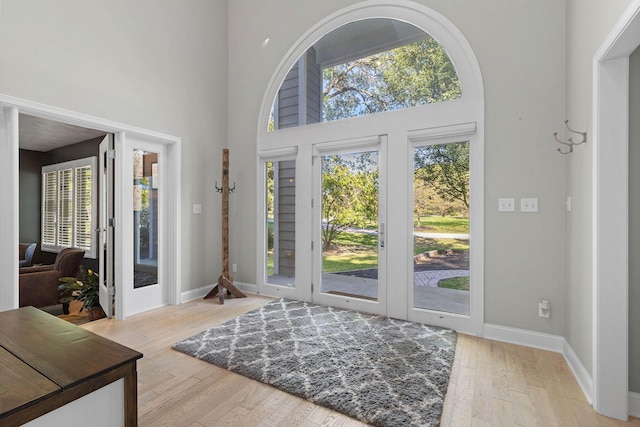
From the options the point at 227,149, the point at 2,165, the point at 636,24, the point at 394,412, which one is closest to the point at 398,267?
the point at 394,412

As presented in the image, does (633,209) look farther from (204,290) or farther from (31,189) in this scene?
(31,189)

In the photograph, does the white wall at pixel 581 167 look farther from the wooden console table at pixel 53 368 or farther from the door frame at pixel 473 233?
the wooden console table at pixel 53 368

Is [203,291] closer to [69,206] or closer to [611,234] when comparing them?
[69,206]

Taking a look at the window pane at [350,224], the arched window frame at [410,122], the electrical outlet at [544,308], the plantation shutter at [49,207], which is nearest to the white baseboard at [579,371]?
the electrical outlet at [544,308]

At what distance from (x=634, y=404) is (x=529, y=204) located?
1.50 metres

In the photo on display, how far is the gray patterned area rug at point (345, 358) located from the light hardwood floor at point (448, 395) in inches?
3.2

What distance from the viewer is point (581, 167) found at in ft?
7.36

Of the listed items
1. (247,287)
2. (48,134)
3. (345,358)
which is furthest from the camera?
(48,134)

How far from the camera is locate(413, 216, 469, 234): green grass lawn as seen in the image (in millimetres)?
3124

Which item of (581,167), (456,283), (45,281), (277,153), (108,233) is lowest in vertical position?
(45,281)

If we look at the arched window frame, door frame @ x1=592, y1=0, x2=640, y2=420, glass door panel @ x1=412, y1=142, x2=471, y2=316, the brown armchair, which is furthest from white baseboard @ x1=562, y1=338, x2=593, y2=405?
the brown armchair

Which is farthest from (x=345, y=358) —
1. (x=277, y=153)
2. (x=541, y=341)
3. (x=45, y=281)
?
(x=45, y=281)

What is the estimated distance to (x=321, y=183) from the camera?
13.0 ft

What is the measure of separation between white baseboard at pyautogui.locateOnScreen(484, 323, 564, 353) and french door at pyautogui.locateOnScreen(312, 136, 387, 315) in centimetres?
103
